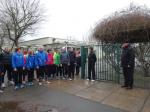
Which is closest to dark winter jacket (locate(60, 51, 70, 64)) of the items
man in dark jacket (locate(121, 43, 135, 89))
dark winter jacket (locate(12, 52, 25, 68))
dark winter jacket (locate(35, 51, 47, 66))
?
dark winter jacket (locate(35, 51, 47, 66))

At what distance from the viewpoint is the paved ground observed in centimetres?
677

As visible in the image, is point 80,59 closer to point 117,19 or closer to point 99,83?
point 99,83

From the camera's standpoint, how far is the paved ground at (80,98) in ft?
22.2

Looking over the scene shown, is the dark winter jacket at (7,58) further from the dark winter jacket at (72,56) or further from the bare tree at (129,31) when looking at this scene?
the bare tree at (129,31)

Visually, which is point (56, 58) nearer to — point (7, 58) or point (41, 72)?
point (41, 72)

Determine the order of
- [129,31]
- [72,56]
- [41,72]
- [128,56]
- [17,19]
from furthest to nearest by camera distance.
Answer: [17,19] → [72,56] → [41,72] → [129,31] → [128,56]

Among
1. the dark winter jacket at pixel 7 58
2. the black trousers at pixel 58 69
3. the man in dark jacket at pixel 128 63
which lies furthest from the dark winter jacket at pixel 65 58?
the man in dark jacket at pixel 128 63

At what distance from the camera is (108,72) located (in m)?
11.1

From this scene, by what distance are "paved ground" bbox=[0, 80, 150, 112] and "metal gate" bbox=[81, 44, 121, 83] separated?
2.73 ft

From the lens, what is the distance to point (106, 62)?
11062 millimetres

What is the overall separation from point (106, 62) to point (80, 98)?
3.65 metres

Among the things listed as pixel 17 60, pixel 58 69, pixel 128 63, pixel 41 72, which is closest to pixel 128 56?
pixel 128 63

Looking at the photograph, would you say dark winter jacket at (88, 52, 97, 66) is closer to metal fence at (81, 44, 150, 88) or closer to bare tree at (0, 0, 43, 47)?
metal fence at (81, 44, 150, 88)

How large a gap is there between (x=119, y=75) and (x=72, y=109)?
14.1 feet
